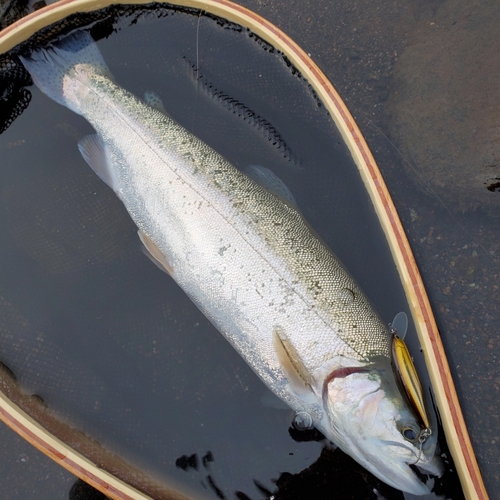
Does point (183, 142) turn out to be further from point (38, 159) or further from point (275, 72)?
point (38, 159)

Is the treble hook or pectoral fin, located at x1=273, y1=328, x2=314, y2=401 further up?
pectoral fin, located at x1=273, y1=328, x2=314, y2=401

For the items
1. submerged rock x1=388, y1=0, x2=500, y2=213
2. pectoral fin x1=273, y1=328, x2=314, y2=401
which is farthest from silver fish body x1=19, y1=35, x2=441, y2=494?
submerged rock x1=388, y1=0, x2=500, y2=213

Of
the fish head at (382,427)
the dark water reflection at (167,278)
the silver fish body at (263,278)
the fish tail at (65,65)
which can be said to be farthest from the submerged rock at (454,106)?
the fish tail at (65,65)

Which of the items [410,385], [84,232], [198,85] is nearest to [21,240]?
[84,232]

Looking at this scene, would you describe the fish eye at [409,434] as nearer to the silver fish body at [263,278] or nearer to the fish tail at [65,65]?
the silver fish body at [263,278]

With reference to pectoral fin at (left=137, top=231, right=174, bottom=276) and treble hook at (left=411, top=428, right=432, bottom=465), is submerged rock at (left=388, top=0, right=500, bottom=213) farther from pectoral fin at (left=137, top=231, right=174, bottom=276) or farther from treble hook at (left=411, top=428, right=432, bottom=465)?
pectoral fin at (left=137, top=231, right=174, bottom=276)

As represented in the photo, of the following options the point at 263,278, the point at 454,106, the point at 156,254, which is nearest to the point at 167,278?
the point at 156,254
